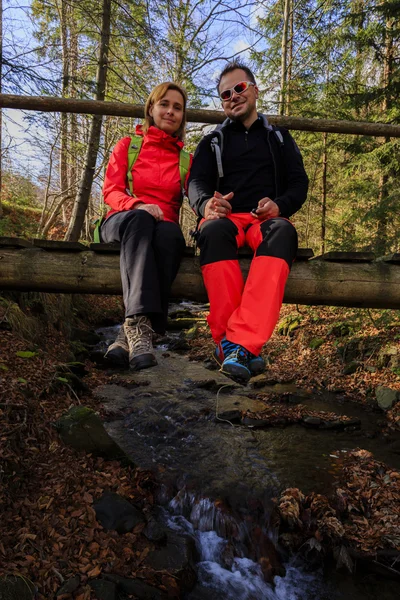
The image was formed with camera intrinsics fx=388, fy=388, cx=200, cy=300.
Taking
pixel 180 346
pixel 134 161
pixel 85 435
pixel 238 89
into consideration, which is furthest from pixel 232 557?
pixel 180 346

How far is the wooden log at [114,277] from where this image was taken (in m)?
3.85

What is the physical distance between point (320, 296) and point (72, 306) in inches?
308

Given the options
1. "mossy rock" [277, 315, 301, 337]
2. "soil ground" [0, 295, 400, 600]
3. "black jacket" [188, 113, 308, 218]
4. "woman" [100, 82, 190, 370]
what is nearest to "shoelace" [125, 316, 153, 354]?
"woman" [100, 82, 190, 370]

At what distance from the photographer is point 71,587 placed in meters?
2.84

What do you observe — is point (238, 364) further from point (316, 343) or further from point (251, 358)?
point (316, 343)

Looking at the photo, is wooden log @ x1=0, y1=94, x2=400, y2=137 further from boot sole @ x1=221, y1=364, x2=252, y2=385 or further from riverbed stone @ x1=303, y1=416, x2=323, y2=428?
riverbed stone @ x1=303, y1=416, x2=323, y2=428

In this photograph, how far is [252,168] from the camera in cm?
378

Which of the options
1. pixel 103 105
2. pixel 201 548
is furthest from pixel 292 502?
pixel 103 105

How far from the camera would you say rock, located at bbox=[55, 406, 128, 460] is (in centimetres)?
441

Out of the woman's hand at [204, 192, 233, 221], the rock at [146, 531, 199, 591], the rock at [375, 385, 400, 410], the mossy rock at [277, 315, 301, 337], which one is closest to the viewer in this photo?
the woman's hand at [204, 192, 233, 221]

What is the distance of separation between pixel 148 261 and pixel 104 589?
99.2 inches

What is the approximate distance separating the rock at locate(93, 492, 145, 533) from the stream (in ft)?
1.80

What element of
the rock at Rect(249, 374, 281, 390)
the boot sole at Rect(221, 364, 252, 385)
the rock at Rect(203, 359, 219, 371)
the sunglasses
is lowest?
the rock at Rect(249, 374, 281, 390)

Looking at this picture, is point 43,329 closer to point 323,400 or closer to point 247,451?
point 247,451
